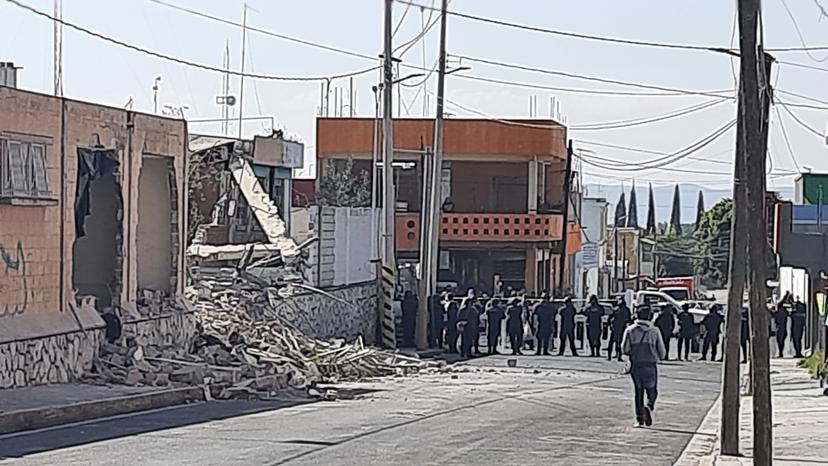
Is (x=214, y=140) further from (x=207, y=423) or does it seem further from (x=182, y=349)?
(x=207, y=423)

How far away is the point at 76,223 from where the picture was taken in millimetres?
25219

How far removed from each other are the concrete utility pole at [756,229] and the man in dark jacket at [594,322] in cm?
2165

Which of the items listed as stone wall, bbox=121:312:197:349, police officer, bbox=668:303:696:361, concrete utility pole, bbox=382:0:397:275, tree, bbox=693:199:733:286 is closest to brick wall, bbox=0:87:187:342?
stone wall, bbox=121:312:197:349

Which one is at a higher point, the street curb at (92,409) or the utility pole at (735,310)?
the utility pole at (735,310)

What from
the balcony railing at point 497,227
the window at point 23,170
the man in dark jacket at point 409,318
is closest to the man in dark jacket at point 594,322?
the man in dark jacket at point 409,318

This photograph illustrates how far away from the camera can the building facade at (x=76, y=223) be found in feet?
73.2

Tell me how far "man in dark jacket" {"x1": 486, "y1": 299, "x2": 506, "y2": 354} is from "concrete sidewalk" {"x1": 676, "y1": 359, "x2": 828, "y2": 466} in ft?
30.4

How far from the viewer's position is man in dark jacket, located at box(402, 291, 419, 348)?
39344 mm

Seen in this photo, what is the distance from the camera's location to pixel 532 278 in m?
58.5

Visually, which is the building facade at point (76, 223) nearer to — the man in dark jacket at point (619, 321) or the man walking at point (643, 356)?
the man walking at point (643, 356)

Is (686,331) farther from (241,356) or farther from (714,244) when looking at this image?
(714,244)

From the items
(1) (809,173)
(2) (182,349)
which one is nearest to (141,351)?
(2) (182,349)

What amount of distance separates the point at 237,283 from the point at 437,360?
16.3 feet

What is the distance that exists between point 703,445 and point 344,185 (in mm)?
39995
